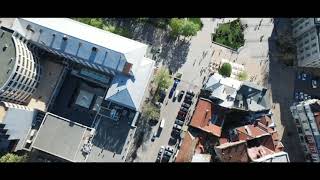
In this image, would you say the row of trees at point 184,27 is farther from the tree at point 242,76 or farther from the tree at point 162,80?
the tree at point 242,76

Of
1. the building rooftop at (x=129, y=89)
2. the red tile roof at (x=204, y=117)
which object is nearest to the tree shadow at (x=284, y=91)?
the red tile roof at (x=204, y=117)

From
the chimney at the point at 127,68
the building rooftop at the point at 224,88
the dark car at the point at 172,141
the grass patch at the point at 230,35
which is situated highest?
the grass patch at the point at 230,35

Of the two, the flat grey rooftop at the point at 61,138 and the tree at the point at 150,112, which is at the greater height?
the tree at the point at 150,112

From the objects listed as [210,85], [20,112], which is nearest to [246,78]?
[210,85]

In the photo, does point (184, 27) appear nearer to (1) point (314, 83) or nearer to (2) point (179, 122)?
(2) point (179, 122)

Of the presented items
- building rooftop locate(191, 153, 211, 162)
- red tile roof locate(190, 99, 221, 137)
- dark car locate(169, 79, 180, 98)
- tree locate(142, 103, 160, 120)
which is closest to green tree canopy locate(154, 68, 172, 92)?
dark car locate(169, 79, 180, 98)

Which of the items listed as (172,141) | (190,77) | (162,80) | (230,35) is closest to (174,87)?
(162,80)


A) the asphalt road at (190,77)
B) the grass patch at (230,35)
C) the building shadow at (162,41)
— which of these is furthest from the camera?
the grass patch at (230,35)
